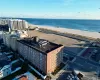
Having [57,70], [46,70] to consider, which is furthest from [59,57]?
[46,70]

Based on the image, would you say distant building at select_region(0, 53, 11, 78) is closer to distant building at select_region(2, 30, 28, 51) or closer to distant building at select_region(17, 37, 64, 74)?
distant building at select_region(17, 37, 64, 74)

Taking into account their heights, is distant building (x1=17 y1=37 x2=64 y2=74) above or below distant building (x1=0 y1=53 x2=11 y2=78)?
above

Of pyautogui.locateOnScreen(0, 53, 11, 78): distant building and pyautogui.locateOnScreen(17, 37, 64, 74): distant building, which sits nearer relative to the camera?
pyautogui.locateOnScreen(17, 37, 64, 74): distant building

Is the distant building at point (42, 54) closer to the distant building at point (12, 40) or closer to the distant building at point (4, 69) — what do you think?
the distant building at point (4, 69)

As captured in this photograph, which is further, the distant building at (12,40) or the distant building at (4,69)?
the distant building at (12,40)

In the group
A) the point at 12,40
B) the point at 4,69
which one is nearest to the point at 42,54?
the point at 4,69

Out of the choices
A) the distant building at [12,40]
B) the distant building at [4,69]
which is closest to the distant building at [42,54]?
the distant building at [4,69]

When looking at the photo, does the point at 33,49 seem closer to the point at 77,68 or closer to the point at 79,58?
the point at 77,68

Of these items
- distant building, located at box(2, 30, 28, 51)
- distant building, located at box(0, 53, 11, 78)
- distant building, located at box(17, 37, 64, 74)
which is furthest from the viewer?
distant building, located at box(2, 30, 28, 51)

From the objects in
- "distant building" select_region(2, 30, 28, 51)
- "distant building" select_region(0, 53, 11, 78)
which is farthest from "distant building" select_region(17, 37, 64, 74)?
"distant building" select_region(2, 30, 28, 51)

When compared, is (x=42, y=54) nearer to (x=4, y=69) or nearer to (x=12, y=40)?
(x=4, y=69)
